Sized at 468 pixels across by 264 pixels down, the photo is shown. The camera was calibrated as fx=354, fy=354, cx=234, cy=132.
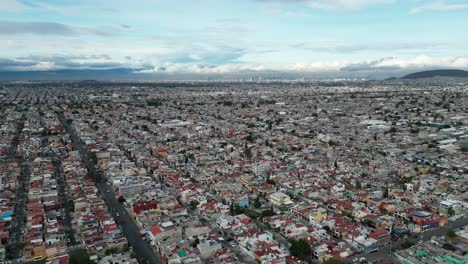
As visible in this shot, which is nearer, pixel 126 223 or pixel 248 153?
pixel 126 223

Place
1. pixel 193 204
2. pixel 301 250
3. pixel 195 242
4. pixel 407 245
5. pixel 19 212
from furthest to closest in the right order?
pixel 193 204, pixel 19 212, pixel 195 242, pixel 407 245, pixel 301 250

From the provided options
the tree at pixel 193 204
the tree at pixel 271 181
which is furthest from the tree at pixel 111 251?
the tree at pixel 271 181

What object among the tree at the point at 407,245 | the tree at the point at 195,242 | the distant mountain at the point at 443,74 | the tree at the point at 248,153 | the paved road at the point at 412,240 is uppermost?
the distant mountain at the point at 443,74

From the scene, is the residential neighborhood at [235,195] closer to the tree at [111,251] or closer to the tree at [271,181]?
the tree at [111,251]

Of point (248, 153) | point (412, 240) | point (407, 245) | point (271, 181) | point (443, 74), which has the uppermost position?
point (443, 74)

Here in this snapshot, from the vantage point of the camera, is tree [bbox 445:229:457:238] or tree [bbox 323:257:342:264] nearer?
tree [bbox 323:257:342:264]

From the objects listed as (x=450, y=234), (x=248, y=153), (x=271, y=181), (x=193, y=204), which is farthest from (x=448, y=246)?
(x=248, y=153)

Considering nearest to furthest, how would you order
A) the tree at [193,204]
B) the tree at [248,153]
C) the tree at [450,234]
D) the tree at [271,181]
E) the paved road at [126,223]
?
the paved road at [126,223], the tree at [450,234], the tree at [193,204], the tree at [271,181], the tree at [248,153]

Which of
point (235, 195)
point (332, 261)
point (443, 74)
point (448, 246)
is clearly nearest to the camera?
point (332, 261)

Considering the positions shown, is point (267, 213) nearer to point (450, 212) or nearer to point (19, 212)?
point (450, 212)

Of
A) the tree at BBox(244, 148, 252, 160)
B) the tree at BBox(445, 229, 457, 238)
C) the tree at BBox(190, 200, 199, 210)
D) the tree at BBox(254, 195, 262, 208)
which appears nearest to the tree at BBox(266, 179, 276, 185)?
the tree at BBox(254, 195, 262, 208)

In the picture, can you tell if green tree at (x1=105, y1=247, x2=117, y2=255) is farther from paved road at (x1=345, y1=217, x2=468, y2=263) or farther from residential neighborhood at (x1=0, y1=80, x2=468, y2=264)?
paved road at (x1=345, y1=217, x2=468, y2=263)

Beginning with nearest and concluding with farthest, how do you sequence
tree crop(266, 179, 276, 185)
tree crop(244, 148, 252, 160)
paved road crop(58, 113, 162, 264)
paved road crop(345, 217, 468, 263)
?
1. paved road crop(345, 217, 468, 263)
2. paved road crop(58, 113, 162, 264)
3. tree crop(266, 179, 276, 185)
4. tree crop(244, 148, 252, 160)
